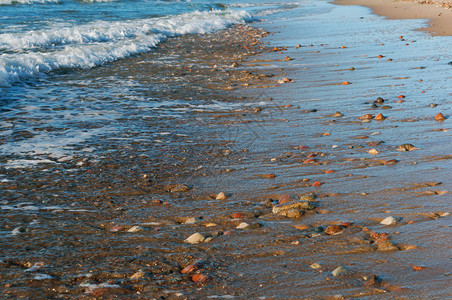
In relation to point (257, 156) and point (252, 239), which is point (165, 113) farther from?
point (252, 239)

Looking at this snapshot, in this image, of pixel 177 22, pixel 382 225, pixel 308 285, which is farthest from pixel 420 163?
pixel 177 22

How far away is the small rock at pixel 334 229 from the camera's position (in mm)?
2979

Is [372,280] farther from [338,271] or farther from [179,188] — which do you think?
[179,188]

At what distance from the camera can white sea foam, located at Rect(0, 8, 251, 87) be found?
902 cm

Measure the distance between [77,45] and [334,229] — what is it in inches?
463

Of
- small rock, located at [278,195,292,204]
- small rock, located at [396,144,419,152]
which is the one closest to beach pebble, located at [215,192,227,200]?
small rock, located at [278,195,292,204]

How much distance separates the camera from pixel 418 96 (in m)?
6.59

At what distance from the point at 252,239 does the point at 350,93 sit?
473 centimetres

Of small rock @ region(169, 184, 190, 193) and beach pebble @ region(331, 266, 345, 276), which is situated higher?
beach pebble @ region(331, 266, 345, 276)

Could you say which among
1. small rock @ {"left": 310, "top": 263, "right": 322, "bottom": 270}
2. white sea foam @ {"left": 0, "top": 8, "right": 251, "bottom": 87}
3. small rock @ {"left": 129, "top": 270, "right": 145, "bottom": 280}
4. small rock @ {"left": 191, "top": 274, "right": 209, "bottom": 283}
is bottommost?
small rock @ {"left": 129, "top": 270, "right": 145, "bottom": 280}

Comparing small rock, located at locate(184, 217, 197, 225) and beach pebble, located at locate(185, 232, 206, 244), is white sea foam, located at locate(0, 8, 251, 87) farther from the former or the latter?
beach pebble, located at locate(185, 232, 206, 244)

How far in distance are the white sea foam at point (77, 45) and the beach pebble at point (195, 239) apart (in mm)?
6194

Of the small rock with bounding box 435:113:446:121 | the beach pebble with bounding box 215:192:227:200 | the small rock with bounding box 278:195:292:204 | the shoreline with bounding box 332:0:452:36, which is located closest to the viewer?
the small rock with bounding box 278:195:292:204

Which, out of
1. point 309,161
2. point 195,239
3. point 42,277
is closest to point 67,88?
point 309,161
